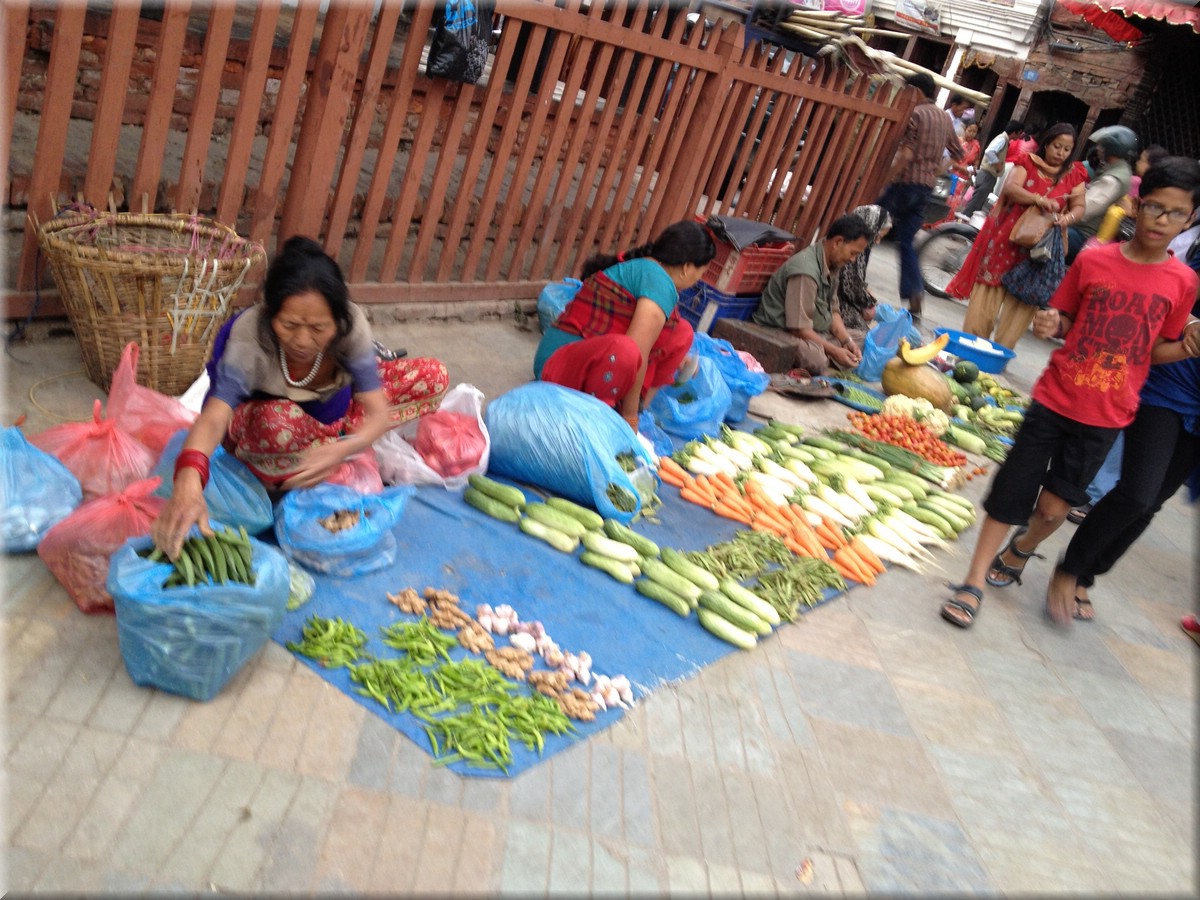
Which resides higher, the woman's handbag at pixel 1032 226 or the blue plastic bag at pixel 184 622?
Answer: the woman's handbag at pixel 1032 226

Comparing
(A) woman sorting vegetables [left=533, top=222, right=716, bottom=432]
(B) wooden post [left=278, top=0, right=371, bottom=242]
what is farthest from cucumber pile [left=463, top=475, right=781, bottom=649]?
(B) wooden post [left=278, top=0, right=371, bottom=242]

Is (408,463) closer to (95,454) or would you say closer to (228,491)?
(228,491)

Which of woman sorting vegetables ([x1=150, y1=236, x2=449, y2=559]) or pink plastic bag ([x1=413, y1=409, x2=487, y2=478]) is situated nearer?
woman sorting vegetables ([x1=150, y1=236, x2=449, y2=559])

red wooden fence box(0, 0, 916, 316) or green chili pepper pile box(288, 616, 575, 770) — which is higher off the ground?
red wooden fence box(0, 0, 916, 316)

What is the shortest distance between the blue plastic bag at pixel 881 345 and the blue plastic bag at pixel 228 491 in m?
5.46

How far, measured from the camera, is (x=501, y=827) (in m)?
2.41

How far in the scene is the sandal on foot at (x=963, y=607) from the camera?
4.26 m

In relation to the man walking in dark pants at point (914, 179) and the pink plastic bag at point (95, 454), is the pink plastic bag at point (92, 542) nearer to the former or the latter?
the pink plastic bag at point (95, 454)

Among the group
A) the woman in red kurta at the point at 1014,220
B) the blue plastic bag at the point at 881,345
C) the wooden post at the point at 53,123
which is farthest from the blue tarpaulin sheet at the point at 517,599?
the woman in red kurta at the point at 1014,220

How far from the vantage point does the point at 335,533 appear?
3225 millimetres

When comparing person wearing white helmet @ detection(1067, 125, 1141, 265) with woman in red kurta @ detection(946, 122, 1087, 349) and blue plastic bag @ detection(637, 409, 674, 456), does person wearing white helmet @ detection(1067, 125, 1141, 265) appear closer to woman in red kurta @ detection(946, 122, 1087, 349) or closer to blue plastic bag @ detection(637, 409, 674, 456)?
woman in red kurta @ detection(946, 122, 1087, 349)

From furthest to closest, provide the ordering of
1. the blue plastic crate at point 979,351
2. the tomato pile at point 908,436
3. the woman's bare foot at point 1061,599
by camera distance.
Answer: the blue plastic crate at point 979,351, the tomato pile at point 908,436, the woman's bare foot at point 1061,599

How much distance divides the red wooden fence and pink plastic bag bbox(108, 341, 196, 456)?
103 cm

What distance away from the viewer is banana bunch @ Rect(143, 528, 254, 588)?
2.44 m
